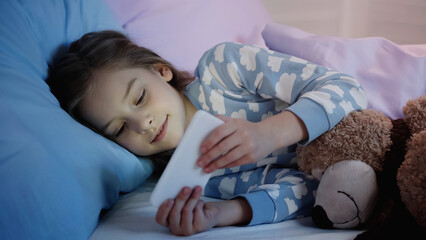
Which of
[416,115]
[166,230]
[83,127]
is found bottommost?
[166,230]

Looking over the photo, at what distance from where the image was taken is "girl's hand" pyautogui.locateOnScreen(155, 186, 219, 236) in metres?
0.71

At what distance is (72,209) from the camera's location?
735mm

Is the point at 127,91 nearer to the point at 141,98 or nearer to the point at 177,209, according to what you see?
the point at 141,98

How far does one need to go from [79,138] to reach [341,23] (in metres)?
1.35

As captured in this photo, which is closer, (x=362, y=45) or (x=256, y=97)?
(x=256, y=97)

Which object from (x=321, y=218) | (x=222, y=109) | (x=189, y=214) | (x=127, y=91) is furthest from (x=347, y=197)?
(x=127, y=91)

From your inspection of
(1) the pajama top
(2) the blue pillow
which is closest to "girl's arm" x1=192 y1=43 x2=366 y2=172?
(1) the pajama top

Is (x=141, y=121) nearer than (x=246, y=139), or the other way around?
(x=246, y=139)

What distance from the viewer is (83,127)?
869 mm

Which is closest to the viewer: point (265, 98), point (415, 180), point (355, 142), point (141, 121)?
point (415, 180)

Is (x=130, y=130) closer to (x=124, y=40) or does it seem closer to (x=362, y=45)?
(x=124, y=40)

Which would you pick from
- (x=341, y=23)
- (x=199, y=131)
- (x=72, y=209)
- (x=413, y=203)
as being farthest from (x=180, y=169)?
(x=341, y=23)

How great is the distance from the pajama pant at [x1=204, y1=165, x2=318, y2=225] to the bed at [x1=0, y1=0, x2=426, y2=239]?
0.02m

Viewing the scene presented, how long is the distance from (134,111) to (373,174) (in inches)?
20.0
